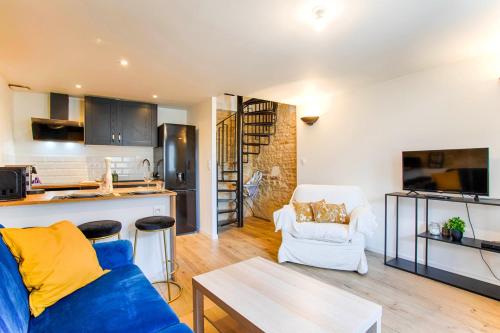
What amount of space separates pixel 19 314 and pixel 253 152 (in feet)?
15.9

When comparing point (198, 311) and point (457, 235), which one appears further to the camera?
point (457, 235)

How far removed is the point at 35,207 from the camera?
2.16 metres

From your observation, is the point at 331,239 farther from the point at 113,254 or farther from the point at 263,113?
the point at 263,113

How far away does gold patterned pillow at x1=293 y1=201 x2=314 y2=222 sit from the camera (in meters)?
3.20

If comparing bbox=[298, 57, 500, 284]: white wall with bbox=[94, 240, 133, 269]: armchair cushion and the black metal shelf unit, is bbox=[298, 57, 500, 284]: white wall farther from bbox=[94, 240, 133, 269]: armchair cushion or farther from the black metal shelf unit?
bbox=[94, 240, 133, 269]: armchair cushion

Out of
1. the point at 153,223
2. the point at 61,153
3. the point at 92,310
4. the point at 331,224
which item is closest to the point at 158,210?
the point at 153,223

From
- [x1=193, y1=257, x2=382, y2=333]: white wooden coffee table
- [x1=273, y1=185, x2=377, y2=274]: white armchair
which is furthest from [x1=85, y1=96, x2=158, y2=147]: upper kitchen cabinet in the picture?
[x1=193, y1=257, x2=382, y2=333]: white wooden coffee table

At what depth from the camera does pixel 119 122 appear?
430 centimetres

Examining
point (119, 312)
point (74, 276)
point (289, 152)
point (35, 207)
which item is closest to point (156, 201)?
point (35, 207)

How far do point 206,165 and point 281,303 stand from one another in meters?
3.13

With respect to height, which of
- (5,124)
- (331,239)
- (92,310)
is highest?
(5,124)

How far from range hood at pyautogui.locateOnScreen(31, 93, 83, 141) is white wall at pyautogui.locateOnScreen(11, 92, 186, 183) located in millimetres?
164

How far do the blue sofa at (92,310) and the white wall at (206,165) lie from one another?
8.41ft

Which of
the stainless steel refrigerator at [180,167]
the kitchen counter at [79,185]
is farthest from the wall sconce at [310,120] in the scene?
the kitchen counter at [79,185]
